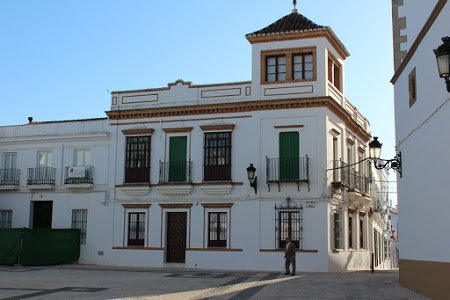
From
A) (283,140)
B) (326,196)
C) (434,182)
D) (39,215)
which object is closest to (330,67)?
(283,140)

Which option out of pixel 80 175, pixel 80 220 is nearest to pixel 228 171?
pixel 80 175

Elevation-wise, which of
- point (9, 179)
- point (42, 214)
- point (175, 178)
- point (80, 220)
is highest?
point (9, 179)

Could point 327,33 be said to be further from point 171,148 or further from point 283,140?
point 171,148

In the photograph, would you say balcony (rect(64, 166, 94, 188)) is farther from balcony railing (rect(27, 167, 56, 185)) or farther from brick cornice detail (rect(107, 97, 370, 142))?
brick cornice detail (rect(107, 97, 370, 142))

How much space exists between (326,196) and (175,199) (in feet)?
22.0

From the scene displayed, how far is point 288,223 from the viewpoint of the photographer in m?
24.7

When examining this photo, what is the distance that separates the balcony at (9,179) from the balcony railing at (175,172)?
26.8ft

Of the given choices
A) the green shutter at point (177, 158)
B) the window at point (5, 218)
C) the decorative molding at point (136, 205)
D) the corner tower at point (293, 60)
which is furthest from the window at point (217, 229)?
the window at point (5, 218)

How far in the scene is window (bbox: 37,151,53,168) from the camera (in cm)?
2965

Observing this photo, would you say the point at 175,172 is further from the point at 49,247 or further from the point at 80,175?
the point at 49,247

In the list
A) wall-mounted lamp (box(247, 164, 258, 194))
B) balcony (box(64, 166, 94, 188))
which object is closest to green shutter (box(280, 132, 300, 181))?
wall-mounted lamp (box(247, 164, 258, 194))

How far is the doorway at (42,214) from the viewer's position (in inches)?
1157

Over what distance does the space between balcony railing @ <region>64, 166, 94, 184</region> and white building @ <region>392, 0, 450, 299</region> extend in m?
15.7

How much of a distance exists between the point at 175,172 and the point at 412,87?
43.8 feet
